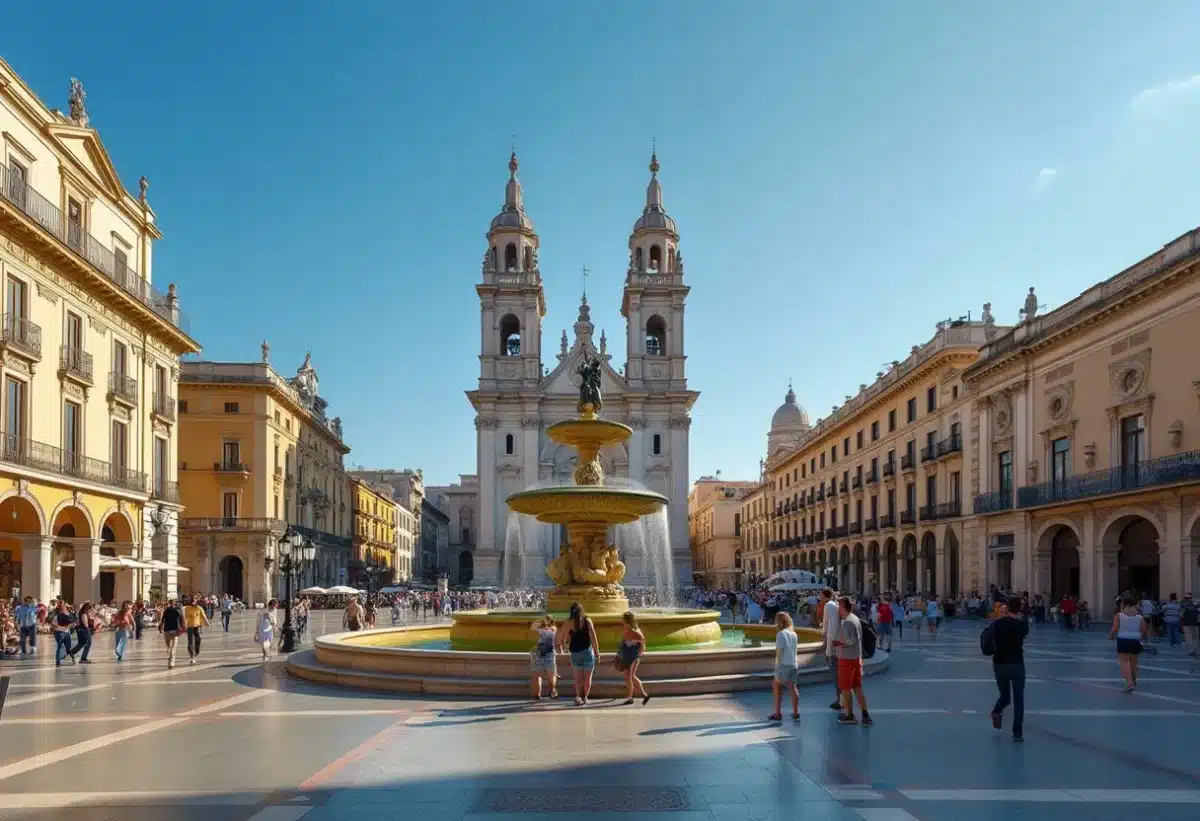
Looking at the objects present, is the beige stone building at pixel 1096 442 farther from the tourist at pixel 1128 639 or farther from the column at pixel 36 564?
the column at pixel 36 564

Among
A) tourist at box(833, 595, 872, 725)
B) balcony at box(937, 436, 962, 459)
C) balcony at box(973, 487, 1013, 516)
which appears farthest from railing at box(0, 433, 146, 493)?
balcony at box(937, 436, 962, 459)

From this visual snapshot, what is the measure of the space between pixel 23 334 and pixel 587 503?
1671 cm

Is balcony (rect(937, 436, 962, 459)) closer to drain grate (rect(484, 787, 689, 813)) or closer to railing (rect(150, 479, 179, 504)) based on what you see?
railing (rect(150, 479, 179, 504))

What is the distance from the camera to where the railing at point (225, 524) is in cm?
5209

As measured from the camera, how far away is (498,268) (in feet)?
235

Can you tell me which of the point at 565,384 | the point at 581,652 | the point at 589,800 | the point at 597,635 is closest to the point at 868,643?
the point at 581,652

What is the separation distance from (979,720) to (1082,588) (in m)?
24.7

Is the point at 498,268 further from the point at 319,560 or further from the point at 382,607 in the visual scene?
the point at 382,607

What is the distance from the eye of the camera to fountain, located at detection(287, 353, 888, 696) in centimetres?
1428

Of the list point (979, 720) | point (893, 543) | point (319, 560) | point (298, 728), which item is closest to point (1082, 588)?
point (893, 543)

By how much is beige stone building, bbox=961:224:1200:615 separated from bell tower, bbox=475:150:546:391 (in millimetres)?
33369

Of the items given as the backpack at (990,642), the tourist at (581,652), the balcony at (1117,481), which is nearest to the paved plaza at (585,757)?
the tourist at (581,652)

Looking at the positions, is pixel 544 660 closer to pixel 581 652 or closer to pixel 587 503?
pixel 581 652

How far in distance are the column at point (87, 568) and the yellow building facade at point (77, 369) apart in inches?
1.4
